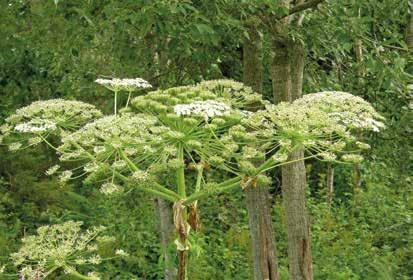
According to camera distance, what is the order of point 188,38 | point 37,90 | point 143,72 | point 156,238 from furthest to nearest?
point 156,238
point 37,90
point 143,72
point 188,38

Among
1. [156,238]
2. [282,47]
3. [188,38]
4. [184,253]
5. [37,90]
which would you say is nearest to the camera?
[184,253]

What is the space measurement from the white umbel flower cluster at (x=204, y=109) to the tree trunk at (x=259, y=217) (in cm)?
275

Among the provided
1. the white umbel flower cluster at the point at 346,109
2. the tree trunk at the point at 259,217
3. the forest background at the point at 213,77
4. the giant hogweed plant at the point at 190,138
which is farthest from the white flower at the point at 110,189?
the tree trunk at the point at 259,217

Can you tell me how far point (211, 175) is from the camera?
9.34 meters

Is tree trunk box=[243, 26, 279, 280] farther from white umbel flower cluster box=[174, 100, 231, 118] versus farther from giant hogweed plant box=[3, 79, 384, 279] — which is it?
white umbel flower cluster box=[174, 100, 231, 118]

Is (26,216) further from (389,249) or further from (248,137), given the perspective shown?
(248,137)

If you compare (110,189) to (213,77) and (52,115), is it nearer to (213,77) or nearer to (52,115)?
(52,115)

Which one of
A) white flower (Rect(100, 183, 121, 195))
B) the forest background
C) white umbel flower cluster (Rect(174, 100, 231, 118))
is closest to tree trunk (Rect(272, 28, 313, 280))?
the forest background

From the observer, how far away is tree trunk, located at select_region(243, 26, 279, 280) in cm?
526

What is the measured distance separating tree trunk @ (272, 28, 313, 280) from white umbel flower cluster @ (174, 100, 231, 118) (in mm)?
2461

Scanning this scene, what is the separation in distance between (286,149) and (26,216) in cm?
681

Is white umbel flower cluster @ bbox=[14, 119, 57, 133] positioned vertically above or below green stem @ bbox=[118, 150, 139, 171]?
above

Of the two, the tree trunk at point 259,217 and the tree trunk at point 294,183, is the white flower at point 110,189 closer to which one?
the tree trunk at point 294,183

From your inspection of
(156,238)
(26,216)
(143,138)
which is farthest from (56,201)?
(143,138)
